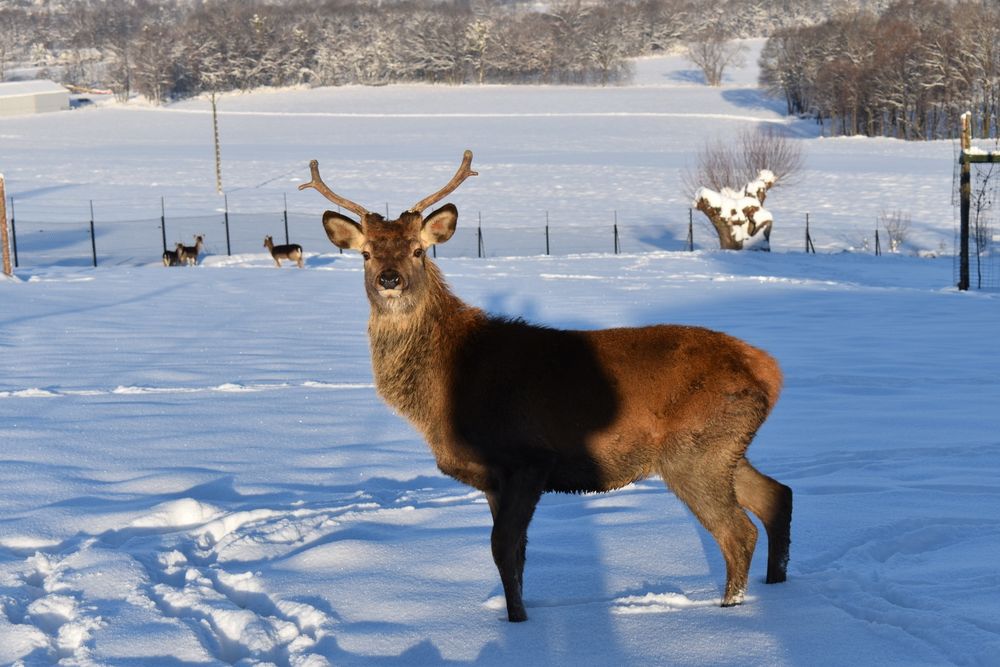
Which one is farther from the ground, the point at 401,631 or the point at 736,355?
the point at 736,355

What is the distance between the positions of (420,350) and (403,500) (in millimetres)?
2214

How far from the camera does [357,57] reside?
451 ft

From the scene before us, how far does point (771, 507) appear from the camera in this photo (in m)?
5.88

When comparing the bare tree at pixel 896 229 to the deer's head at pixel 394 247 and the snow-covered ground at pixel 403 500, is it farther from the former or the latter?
the deer's head at pixel 394 247

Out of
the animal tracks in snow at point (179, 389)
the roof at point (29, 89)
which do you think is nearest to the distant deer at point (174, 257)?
the animal tracks in snow at point (179, 389)

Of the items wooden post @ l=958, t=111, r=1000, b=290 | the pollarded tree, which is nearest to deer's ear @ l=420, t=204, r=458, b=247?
wooden post @ l=958, t=111, r=1000, b=290

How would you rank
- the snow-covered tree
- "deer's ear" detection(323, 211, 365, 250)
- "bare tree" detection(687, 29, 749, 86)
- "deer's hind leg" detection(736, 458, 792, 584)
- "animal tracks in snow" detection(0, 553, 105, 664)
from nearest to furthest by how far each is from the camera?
1. "animal tracks in snow" detection(0, 553, 105, 664)
2. "deer's hind leg" detection(736, 458, 792, 584)
3. "deer's ear" detection(323, 211, 365, 250)
4. the snow-covered tree
5. "bare tree" detection(687, 29, 749, 86)

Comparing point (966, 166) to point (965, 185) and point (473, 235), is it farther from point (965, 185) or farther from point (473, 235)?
point (473, 235)

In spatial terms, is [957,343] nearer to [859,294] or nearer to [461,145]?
[859,294]

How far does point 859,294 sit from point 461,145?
61077mm

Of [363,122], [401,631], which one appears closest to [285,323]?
[401,631]

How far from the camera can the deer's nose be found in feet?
19.7

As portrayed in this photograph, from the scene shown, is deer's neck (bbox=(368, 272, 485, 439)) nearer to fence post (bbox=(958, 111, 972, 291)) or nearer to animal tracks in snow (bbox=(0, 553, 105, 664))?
animal tracks in snow (bbox=(0, 553, 105, 664))

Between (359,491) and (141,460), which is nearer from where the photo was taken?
(359,491)
